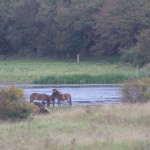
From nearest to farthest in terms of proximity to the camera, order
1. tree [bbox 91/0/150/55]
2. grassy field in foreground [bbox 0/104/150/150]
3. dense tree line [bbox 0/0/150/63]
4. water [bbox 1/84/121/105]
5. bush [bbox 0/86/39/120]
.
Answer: grassy field in foreground [bbox 0/104/150/150]
bush [bbox 0/86/39/120]
water [bbox 1/84/121/105]
tree [bbox 91/0/150/55]
dense tree line [bbox 0/0/150/63]

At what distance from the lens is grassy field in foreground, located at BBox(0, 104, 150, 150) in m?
8.68

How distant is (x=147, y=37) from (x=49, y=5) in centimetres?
2340

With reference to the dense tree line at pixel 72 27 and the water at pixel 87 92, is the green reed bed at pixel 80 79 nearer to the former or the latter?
the water at pixel 87 92

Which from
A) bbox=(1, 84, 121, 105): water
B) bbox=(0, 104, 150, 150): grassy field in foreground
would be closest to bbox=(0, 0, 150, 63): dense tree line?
bbox=(1, 84, 121, 105): water

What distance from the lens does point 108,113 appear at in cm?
1302

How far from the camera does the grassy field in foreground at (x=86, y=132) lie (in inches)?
342

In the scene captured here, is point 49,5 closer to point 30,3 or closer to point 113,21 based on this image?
point 30,3

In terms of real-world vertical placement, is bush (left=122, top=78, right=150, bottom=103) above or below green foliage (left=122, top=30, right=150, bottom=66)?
above

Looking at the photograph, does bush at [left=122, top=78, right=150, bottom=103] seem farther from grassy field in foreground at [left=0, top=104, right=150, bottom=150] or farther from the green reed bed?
the green reed bed

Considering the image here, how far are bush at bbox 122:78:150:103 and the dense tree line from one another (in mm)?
26003

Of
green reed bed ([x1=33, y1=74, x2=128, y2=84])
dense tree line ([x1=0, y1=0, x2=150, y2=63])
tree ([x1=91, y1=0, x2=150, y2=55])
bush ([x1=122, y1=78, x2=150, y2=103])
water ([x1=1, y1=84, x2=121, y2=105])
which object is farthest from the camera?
dense tree line ([x1=0, y1=0, x2=150, y2=63])

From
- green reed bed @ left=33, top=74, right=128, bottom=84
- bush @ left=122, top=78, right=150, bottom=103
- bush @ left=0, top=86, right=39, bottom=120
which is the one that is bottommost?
green reed bed @ left=33, top=74, right=128, bottom=84

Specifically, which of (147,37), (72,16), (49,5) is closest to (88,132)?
(147,37)

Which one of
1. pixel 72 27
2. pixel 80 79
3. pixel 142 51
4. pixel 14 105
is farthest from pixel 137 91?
pixel 72 27
